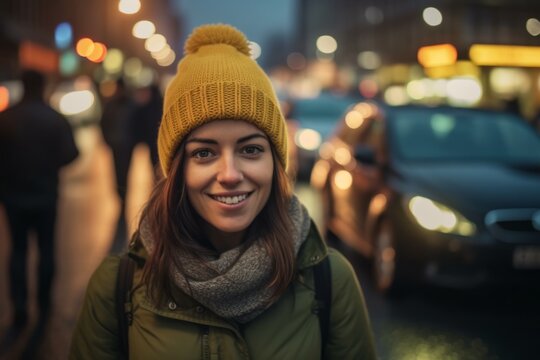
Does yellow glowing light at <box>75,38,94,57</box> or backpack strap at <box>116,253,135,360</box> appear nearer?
backpack strap at <box>116,253,135,360</box>

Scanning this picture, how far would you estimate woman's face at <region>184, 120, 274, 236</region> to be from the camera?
208cm

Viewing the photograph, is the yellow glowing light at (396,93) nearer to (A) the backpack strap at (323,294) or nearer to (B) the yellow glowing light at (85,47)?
(B) the yellow glowing light at (85,47)

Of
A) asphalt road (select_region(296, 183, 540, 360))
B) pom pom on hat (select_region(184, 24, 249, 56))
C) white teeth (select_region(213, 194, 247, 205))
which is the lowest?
asphalt road (select_region(296, 183, 540, 360))

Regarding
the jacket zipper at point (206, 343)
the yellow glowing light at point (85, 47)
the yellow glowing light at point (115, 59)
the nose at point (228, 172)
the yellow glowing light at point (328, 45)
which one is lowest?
the jacket zipper at point (206, 343)

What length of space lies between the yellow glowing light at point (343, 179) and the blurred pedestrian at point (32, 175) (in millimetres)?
3054

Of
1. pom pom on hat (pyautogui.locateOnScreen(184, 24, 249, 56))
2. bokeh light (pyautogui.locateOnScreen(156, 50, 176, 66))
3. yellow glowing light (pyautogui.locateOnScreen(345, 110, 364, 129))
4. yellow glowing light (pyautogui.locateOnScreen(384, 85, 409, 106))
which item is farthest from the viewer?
bokeh light (pyautogui.locateOnScreen(156, 50, 176, 66))

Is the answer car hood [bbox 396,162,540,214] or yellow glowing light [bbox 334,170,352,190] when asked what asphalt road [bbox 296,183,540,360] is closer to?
car hood [bbox 396,162,540,214]

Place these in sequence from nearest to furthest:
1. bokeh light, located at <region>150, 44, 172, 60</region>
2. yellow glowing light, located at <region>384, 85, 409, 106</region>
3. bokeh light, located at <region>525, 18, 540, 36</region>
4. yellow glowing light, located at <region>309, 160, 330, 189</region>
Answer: yellow glowing light, located at <region>309, 160, 330, 189</region> < bokeh light, located at <region>525, 18, 540, 36</region> < yellow glowing light, located at <region>384, 85, 409, 106</region> < bokeh light, located at <region>150, 44, 172, 60</region>

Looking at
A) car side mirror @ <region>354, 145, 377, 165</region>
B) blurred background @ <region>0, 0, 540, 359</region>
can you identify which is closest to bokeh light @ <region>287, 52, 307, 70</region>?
blurred background @ <region>0, 0, 540, 359</region>

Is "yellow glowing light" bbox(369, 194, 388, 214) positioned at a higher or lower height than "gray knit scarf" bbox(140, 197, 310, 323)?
lower

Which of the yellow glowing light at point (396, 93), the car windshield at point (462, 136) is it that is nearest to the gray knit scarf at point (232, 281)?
the car windshield at point (462, 136)

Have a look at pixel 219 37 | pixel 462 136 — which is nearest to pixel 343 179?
pixel 462 136

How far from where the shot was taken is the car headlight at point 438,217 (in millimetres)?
5828

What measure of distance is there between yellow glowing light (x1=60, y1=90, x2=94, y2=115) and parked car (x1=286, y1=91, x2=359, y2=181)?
18.1m
